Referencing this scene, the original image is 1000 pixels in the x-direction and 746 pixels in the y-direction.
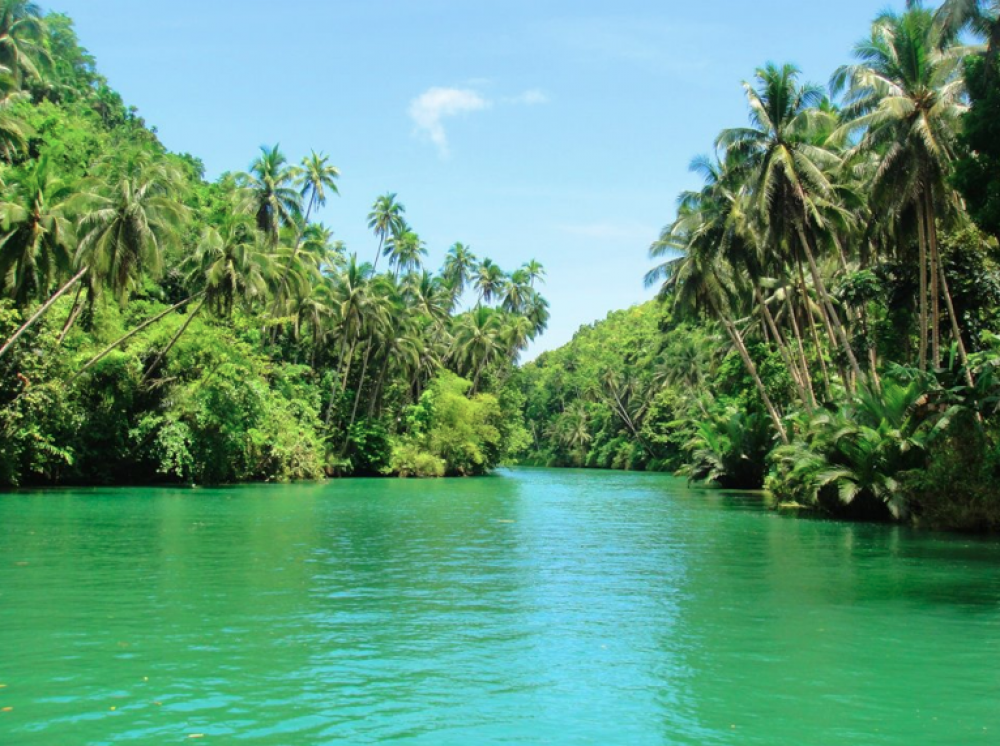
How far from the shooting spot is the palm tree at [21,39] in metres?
53.6

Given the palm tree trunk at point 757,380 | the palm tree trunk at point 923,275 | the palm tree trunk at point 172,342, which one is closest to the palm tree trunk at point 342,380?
the palm tree trunk at point 172,342

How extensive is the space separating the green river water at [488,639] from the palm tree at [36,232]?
1398 centimetres

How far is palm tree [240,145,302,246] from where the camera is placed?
2073 inches

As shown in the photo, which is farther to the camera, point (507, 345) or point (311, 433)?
point (507, 345)

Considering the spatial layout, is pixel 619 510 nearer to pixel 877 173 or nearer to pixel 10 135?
pixel 877 173

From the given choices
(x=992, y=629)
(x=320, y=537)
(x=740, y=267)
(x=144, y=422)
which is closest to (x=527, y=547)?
(x=320, y=537)

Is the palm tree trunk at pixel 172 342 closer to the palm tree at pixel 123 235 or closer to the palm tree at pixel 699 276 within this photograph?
the palm tree at pixel 123 235

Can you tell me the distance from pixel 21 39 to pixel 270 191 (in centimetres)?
2296

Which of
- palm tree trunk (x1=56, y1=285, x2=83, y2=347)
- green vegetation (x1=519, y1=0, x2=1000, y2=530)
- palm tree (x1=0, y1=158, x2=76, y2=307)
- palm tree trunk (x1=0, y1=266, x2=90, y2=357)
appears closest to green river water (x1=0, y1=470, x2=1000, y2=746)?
green vegetation (x1=519, y1=0, x2=1000, y2=530)

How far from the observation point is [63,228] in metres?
31.2

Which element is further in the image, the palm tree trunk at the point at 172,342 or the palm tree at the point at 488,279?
the palm tree at the point at 488,279

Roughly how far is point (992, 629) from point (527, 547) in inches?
417

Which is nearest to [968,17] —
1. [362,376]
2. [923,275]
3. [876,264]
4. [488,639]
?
[923,275]

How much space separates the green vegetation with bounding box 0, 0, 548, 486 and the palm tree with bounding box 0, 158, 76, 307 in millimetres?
83
